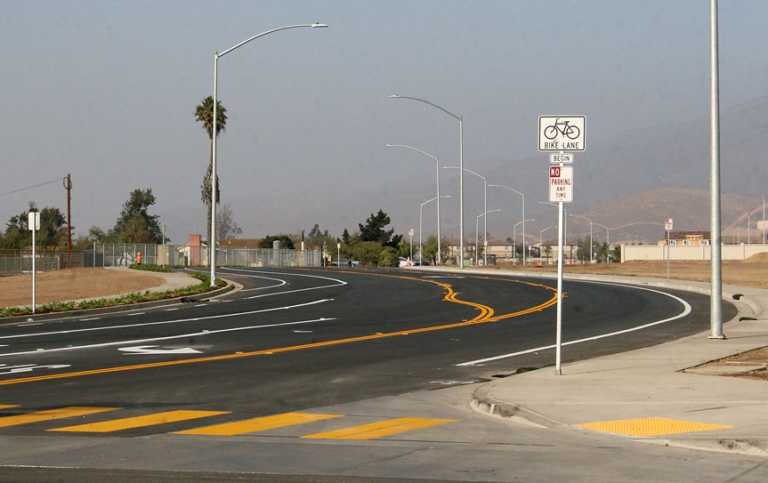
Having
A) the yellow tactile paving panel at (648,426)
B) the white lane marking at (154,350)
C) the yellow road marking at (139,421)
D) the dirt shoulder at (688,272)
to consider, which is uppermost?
the dirt shoulder at (688,272)

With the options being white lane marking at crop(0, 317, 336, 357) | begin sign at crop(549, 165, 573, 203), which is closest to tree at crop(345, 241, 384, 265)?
white lane marking at crop(0, 317, 336, 357)

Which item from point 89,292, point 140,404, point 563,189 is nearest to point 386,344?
point 563,189

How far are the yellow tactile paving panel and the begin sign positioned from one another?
487cm

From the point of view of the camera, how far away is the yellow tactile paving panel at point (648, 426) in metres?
11.4

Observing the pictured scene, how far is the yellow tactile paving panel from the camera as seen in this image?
11.4 meters

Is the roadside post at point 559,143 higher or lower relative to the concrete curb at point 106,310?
higher

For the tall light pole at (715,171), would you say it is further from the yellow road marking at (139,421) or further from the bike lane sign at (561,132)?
the yellow road marking at (139,421)

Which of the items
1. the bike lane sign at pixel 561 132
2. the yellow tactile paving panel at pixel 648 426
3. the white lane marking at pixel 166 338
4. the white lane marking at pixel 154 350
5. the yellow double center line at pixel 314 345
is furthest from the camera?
the white lane marking at pixel 166 338

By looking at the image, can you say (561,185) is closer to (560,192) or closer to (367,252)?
(560,192)

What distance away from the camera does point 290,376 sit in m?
17.5

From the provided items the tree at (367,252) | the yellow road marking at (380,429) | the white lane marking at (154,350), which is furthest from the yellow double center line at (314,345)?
the tree at (367,252)

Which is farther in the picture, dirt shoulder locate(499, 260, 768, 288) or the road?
dirt shoulder locate(499, 260, 768, 288)

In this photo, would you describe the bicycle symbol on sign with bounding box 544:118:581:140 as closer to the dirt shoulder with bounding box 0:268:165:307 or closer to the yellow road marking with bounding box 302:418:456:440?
the yellow road marking with bounding box 302:418:456:440

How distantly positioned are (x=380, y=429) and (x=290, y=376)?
5521 mm
